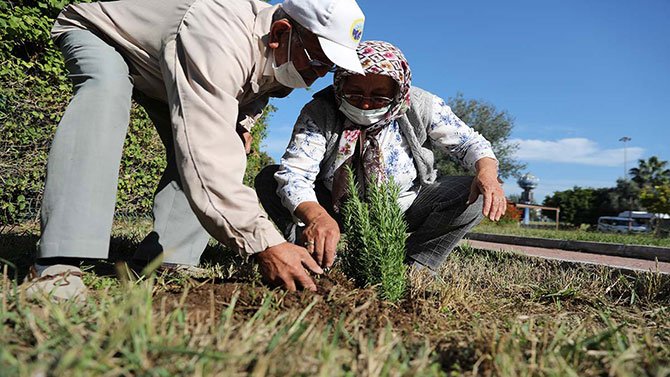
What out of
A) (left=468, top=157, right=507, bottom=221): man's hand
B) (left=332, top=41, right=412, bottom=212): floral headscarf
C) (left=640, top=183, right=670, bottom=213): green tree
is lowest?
(left=468, top=157, right=507, bottom=221): man's hand

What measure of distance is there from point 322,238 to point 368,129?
1.07 meters

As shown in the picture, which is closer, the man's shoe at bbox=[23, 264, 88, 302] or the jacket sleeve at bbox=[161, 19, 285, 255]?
the man's shoe at bbox=[23, 264, 88, 302]

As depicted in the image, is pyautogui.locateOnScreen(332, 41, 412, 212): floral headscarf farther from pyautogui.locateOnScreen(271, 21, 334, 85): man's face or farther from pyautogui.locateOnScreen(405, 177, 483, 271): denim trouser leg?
pyautogui.locateOnScreen(405, 177, 483, 271): denim trouser leg

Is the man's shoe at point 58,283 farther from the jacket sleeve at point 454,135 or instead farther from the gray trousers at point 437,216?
the jacket sleeve at point 454,135

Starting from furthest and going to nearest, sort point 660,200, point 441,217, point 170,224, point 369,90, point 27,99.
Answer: point 660,200 < point 27,99 < point 441,217 < point 170,224 < point 369,90

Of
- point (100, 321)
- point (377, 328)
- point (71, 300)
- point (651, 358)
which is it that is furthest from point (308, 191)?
point (651, 358)

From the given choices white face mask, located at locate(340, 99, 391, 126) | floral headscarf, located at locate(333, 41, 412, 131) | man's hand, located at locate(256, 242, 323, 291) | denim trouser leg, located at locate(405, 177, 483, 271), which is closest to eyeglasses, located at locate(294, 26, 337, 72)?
floral headscarf, located at locate(333, 41, 412, 131)

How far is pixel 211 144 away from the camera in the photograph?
2109 millimetres

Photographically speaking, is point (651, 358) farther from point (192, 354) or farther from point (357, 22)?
point (357, 22)

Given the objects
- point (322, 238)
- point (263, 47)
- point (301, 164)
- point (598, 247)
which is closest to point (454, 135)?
point (301, 164)

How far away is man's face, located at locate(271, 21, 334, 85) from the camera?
2531mm

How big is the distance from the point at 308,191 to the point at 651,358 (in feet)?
6.41

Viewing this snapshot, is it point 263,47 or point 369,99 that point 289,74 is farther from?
point 369,99

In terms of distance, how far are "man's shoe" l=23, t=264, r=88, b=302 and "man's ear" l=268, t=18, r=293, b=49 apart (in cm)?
143
